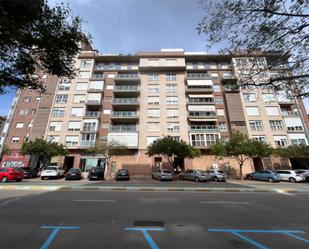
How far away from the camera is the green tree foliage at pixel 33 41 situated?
488 cm

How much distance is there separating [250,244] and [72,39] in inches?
301

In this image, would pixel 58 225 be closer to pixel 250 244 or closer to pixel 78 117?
pixel 250 244

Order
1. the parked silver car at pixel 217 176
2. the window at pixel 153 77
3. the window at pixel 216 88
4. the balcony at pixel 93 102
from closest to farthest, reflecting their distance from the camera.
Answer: the parked silver car at pixel 217 176 < the balcony at pixel 93 102 < the window at pixel 216 88 < the window at pixel 153 77

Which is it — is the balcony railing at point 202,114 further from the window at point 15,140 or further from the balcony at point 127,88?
the window at point 15,140

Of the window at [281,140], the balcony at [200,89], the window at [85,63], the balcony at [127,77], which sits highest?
the window at [85,63]

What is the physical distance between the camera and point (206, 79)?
39812 millimetres

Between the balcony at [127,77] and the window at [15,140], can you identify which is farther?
the balcony at [127,77]

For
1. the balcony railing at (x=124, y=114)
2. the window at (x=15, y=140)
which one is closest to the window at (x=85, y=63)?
the balcony railing at (x=124, y=114)

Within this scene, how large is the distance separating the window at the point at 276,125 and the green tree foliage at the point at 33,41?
37.8 m

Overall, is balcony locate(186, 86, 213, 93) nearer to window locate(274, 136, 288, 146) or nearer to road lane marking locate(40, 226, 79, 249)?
window locate(274, 136, 288, 146)

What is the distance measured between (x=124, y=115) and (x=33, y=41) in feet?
101

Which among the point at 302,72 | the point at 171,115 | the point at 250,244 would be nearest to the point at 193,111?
the point at 171,115

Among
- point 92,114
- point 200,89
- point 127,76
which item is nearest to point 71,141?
point 92,114

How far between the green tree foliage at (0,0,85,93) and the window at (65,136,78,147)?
2969 cm
